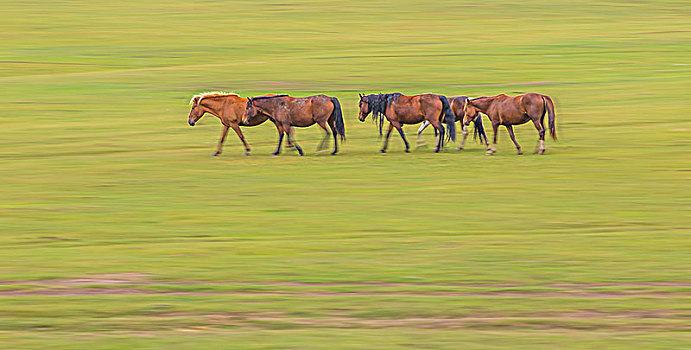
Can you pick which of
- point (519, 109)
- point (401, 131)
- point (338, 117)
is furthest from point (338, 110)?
point (519, 109)

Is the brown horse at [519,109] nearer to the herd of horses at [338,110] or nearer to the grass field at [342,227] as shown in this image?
the herd of horses at [338,110]

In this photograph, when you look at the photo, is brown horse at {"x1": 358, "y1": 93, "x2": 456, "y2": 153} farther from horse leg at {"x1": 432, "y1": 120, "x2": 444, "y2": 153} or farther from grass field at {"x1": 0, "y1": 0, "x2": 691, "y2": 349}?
grass field at {"x1": 0, "y1": 0, "x2": 691, "y2": 349}

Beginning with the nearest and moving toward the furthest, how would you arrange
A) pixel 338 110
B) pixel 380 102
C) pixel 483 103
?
pixel 483 103, pixel 338 110, pixel 380 102

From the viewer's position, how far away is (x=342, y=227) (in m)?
15.8

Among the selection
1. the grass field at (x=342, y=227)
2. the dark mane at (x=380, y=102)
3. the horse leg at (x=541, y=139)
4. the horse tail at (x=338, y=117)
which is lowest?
the grass field at (x=342, y=227)

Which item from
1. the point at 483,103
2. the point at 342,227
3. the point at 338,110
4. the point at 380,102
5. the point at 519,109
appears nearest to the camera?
the point at 342,227

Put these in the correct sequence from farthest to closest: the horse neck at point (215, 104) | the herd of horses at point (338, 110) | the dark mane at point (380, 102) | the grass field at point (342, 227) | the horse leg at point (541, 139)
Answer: the horse neck at point (215, 104), the dark mane at point (380, 102), the herd of horses at point (338, 110), the horse leg at point (541, 139), the grass field at point (342, 227)

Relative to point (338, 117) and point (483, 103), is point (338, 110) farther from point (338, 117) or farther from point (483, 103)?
point (483, 103)

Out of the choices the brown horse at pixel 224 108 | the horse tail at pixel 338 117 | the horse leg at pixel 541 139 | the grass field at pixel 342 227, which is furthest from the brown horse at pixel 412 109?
the brown horse at pixel 224 108

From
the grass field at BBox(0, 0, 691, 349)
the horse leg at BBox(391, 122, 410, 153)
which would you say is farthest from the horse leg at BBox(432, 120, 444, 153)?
the horse leg at BBox(391, 122, 410, 153)

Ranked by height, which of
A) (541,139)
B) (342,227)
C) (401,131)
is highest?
(401,131)

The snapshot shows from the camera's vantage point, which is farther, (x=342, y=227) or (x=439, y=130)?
(x=439, y=130)

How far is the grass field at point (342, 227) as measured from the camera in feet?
35.4

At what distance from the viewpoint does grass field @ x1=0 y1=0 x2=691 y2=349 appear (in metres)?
10.8
